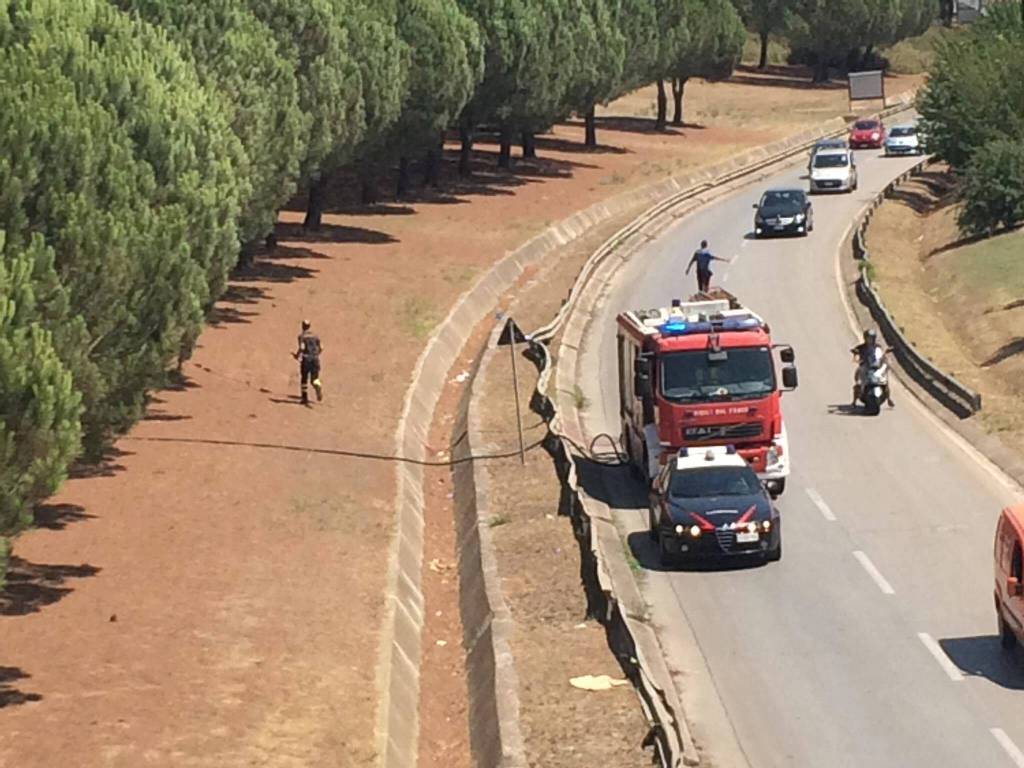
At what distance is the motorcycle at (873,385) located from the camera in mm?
36531

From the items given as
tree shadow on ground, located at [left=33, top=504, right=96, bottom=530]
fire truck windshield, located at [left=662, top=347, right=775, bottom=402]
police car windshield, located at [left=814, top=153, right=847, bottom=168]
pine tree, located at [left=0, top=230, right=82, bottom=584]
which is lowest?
tree shadow on ground, located at [left=33, top=504, right=96, bottom=530]

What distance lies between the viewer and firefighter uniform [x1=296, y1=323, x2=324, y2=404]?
36781mm

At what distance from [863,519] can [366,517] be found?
7673mm

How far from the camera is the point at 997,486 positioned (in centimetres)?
3044

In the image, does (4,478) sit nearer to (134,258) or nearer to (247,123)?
(134,258)

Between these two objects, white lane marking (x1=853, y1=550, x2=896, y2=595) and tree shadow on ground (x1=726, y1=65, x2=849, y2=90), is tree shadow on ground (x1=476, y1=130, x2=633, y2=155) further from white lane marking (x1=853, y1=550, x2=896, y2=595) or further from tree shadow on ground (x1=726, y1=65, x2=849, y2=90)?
white lane marking (x1=853, y1=550, x2=896, y2=595)

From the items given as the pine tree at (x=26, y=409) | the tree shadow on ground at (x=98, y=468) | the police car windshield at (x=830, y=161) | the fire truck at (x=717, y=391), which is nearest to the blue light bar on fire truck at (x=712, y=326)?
the fire truck at (x=717, y=391)

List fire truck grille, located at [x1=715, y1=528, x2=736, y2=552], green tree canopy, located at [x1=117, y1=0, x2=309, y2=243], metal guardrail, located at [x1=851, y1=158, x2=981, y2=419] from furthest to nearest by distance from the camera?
1. green tree canopy, located at [x1=117, y1=0, x2=309, y2=243]
2. metal guardrail, located at [x1=851, y1=158, x2=981, y2=419]
3. fire truck grille, located at [x1=715, y1=528, x2=736, y2=552]

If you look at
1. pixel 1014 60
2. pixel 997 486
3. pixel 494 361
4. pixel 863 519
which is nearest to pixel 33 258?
pixel 863 519

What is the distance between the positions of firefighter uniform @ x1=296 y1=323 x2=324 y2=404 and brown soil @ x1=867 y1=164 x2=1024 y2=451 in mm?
12826

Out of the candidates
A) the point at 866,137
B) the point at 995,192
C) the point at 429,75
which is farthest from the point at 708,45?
the point at 995,192

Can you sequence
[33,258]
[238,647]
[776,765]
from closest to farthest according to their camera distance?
[776,765]
[33,258]
[238,647]

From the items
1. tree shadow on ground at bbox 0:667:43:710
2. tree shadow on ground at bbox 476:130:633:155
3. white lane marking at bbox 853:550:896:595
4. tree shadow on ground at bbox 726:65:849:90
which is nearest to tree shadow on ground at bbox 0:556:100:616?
tree shadow on ground at bbox 0:667:43:710

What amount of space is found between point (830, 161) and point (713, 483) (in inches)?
2057
